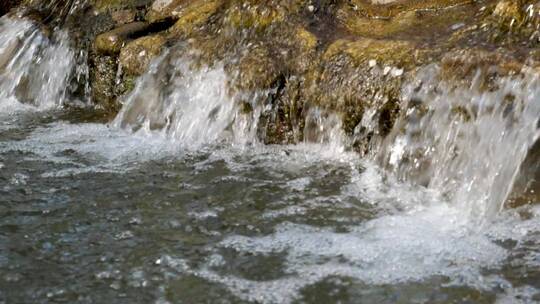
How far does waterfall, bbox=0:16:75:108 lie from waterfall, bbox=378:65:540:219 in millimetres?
4272

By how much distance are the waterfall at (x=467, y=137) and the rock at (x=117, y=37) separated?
3.47 m

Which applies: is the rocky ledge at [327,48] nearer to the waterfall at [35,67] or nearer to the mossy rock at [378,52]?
the mossy rock at [378,52]

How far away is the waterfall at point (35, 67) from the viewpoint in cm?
845

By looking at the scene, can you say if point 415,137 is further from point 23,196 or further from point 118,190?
point 23,196

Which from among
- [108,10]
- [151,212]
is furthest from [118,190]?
[108,10]

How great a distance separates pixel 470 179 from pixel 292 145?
5.67ft

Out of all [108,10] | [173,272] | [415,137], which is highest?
[108,10]

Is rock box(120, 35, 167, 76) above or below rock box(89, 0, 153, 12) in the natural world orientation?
below

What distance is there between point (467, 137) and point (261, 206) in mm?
1561

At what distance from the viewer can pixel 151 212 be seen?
16.7ft

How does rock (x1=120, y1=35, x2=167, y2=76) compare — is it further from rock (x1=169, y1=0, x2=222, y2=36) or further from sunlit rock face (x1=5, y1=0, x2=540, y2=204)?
rock (x1=169, y1=0, x2=222, y2=36)

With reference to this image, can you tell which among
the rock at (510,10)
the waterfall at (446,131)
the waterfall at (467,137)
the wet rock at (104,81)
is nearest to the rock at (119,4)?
the wet rock at (104,81)

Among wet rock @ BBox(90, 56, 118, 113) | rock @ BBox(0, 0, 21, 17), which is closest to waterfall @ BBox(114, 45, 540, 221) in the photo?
wet rock @ BBox(90, 56, 118, 113)

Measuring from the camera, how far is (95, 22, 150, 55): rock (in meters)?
8.00
